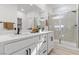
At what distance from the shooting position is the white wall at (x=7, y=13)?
153 centimetres

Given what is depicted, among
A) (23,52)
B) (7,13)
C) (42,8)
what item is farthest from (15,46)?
(42,8)

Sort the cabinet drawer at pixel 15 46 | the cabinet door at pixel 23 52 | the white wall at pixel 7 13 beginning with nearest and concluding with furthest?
the cabinet drawer at pixel 15 46, the cabinet door at pixel 23 52, the white wall at pixel 7 13

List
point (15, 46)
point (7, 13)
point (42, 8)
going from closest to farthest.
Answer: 1. point (15, 46)
2. point (7, 13)
3. point (42, 8)

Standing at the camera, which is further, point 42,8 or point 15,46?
point 42,8

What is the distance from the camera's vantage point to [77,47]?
277 centimetres

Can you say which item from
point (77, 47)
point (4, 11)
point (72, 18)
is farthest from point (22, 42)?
point (77, 47)

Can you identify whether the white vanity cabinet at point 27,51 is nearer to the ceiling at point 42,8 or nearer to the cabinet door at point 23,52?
the cabinet door at point 23,52

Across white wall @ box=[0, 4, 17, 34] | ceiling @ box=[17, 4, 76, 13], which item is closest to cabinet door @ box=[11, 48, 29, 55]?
white wall @ box=[0, 4, 17, 34]

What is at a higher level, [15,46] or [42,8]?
[42,8]

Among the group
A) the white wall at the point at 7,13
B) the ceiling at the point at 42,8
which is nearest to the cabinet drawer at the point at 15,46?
the white wall at the point at 7,13

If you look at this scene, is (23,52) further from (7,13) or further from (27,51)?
(7,13)

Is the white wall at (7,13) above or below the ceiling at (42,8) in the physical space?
below

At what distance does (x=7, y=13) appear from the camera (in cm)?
165

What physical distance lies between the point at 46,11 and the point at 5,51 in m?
Answer: 1.41
